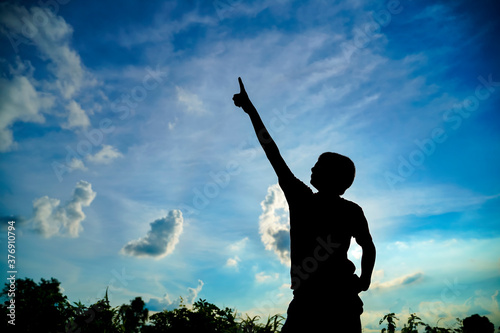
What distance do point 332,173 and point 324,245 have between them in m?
0.62

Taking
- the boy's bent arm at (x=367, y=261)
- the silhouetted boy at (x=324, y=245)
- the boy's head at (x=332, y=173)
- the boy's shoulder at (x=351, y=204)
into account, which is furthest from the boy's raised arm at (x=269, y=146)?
the boy's bent arm at (x=367, y=261)

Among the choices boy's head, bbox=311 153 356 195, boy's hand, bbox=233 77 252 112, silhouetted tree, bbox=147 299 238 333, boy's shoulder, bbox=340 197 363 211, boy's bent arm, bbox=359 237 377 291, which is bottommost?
silhouetted tree, bbox=147 299 238 333

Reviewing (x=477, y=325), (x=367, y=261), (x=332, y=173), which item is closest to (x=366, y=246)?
(x=367, y=261)

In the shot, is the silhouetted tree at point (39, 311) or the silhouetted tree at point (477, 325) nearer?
the silhouetted tree at point (39, 311)

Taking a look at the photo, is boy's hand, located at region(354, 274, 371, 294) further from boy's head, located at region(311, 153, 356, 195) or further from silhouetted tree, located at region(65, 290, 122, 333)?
silhouetted tree, located at region(65, 290, 122, 333)

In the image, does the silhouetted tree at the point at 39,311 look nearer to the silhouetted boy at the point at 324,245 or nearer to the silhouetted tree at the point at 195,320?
the silhouetted tree at the point at 195,320

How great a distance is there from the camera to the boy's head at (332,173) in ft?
7.55

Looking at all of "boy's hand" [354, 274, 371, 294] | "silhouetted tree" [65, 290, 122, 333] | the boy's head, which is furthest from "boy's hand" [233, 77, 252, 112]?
"silhouetted tree" [65, 290, 122, 333]

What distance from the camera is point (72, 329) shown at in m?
4.16

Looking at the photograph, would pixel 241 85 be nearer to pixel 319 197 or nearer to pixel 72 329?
pixel 319 197

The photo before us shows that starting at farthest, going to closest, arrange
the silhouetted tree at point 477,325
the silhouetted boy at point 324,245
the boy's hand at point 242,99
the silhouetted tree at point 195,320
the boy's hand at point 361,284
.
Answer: the silhouetted tree at point 477,325 → the silhouetted tree at point 195,320 → the boy's hand at point 242,99 → the boy's hand at point 361,284 → the silhouetted boy at point 324,245

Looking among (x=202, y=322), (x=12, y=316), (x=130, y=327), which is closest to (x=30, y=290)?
(x=12, y=316)

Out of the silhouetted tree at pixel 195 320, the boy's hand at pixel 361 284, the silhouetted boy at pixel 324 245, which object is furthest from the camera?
the silhouetted tree at pixel 195 320

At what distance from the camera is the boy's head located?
2.30 metres
